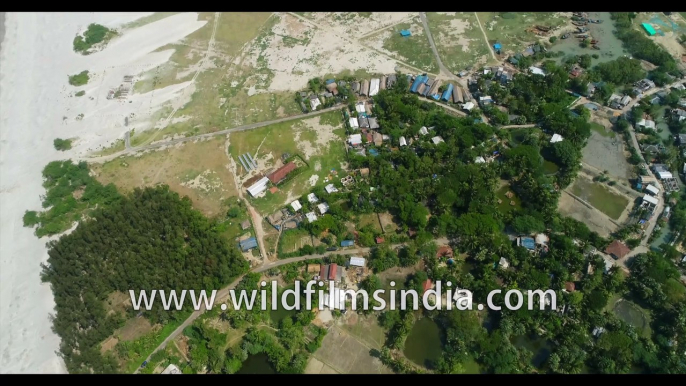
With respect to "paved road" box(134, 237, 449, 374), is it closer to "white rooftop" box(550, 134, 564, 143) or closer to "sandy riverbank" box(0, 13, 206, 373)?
"sandy riverbank" box(0, 13, 206, 373)

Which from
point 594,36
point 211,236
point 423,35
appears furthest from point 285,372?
point 594,36

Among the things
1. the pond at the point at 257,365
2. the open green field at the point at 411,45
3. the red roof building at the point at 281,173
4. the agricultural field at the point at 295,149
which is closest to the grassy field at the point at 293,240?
the agricultural field at the point at 295,149

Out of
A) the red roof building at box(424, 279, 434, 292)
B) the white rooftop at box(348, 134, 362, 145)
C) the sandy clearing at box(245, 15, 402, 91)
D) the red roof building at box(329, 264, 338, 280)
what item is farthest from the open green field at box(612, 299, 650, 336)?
the sandy clearing at box(245, 15, 402, 91)

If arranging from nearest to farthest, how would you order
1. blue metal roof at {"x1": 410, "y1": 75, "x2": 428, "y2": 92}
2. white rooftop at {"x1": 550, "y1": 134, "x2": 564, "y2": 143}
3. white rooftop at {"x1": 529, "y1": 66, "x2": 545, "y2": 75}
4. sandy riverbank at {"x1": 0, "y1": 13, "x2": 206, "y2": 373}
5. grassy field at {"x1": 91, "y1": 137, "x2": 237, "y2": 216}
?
sandy riverbank at {"x1": 0, "y1": 13, "x2": 206, "y2": 373} < grassy field at {"x1": 91, "y1": 137, "x2": 237, "y2": 216} < white rooftop at {"x1": 550, "y1": 134, "x2": 564, "y2": 143} < blue metal roof at {"x1": 410, "y1": 75, "x2": 428, "y2": 92} < white rooftop at {"x1": 529, "y1": 66, "x2": 545, "y2": 75}

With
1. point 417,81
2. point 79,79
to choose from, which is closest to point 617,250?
point 417,81

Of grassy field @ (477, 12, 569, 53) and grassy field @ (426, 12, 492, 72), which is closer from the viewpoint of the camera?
grassy field @ (426, 12, 492, 72)
